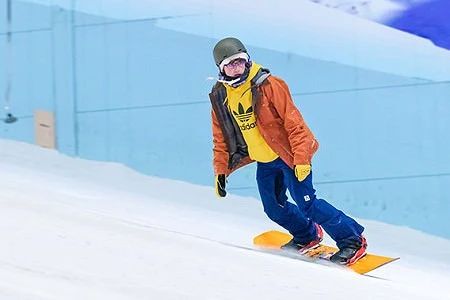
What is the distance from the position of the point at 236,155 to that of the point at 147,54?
2411 mm

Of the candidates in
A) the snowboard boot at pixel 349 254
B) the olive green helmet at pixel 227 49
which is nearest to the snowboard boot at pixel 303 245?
the snowboard boot at pixel 349 254

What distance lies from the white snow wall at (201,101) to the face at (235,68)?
2012 millimetres

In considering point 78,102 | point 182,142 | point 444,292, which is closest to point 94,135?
point 78,102

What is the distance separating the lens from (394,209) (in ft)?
23.3

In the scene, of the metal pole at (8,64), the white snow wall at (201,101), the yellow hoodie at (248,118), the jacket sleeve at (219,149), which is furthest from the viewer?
the metal pole at (8,64)

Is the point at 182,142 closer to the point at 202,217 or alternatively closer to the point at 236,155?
the point at 202,217

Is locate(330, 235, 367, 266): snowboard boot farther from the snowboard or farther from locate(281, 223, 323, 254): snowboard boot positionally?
locate(281, 223, 323, 254): snowboard boot

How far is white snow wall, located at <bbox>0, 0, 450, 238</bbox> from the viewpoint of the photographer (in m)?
7.02

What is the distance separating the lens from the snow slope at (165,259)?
176 inches

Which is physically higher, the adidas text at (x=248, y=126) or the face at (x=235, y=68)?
the face at (x=235, y=68)

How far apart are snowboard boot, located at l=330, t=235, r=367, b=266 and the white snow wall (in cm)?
142

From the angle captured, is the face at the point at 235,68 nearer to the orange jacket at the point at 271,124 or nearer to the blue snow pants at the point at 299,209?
the orange jacket at the point at 271,124

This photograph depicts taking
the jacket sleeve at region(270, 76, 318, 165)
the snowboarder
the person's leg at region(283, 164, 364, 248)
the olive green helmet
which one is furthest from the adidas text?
the olive green helmet

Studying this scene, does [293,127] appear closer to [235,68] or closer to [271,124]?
[271,124]
